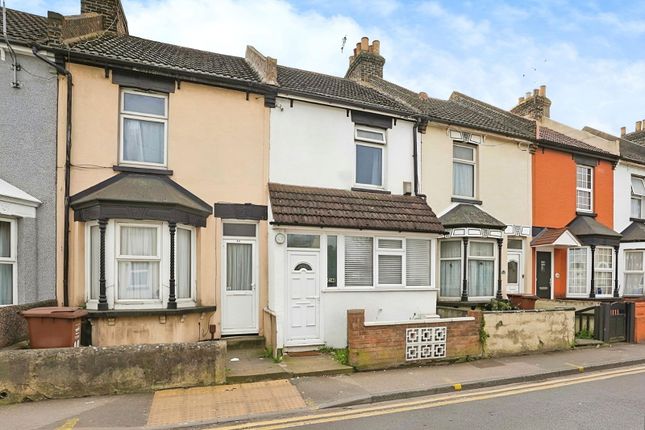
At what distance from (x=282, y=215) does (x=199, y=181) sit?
2162 millimetres

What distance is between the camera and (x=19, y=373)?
6.00 metres

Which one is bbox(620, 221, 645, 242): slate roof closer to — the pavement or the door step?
the pavement

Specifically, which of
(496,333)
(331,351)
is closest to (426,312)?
(496,333)

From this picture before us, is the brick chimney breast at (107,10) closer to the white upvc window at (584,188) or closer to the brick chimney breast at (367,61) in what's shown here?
the brick chimney breast at (367,61)

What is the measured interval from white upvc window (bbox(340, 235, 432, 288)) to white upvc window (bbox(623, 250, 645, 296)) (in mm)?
10572

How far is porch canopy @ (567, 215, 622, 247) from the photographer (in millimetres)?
14062

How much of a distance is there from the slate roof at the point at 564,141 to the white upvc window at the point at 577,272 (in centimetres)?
358

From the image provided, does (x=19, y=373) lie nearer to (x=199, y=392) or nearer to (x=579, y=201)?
(x=199, y=392)

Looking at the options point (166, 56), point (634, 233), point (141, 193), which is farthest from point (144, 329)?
point (634, 233)

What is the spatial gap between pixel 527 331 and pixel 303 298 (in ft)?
16.8

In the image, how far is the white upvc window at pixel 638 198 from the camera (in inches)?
652

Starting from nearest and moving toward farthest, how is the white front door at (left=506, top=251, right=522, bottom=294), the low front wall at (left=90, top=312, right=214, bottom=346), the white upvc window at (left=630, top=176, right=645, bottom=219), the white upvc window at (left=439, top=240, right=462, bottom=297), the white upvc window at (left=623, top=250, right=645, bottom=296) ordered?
1. the low front wall at (left=90, top=312, right=214, bottom=346)
2. the white upvc window at (left=439, top=240, right=462, bottom=297)
3. the white front door at (left=506, top=251, right=522, bottom=294)
4. the white upvc window at (left=623, top=250, right=645, bottom=296)
5. the white upvc window at (left=630, top=176, right=645, bottom=219)

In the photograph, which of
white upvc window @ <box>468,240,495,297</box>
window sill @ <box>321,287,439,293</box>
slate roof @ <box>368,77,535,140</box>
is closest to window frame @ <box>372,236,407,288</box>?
window sill @ <box>321,287,439,293</box>

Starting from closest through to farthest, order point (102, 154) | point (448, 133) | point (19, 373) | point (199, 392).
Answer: point (19, 373)
point (199, 392)
point (102, 154)
point (448, 133)
